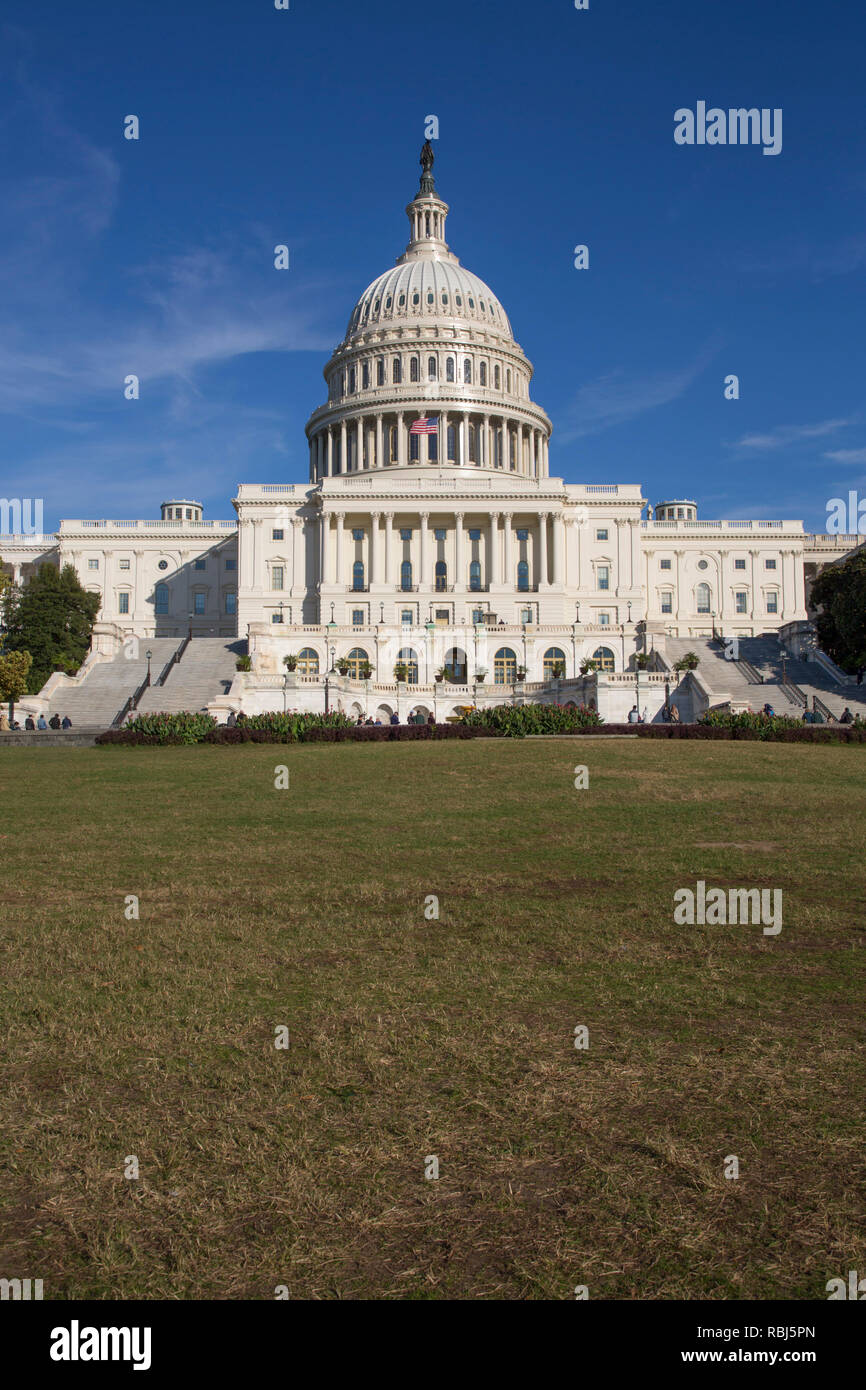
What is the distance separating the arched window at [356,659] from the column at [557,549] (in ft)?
86.2

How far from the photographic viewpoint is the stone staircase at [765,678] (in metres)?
58.4

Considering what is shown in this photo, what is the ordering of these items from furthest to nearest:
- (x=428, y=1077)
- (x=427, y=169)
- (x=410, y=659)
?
(x=427, y=169) < (x=410, y=659) < (x=428, y=1077)

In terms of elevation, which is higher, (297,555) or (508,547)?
(297,555)

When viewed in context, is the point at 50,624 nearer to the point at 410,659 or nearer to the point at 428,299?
the point at 410,659

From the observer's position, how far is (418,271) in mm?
122625

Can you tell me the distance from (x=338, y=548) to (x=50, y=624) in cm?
3040

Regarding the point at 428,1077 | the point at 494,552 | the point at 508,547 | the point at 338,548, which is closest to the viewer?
the point at 428,1077

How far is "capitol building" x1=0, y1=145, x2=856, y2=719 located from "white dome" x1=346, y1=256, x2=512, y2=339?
29 centimetres

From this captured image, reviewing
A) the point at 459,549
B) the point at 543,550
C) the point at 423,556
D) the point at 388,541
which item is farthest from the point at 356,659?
the point at 543,550

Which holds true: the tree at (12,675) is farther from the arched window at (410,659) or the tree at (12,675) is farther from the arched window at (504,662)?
the arched window at (504,662)

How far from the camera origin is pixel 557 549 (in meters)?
97.7

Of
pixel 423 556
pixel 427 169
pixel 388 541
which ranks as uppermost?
pixel 427 169

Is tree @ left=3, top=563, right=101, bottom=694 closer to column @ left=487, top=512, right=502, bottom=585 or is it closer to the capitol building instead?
the capitol building

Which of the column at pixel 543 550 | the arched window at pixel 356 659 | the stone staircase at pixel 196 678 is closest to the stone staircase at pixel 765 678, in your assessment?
the column at pixel 543 550
